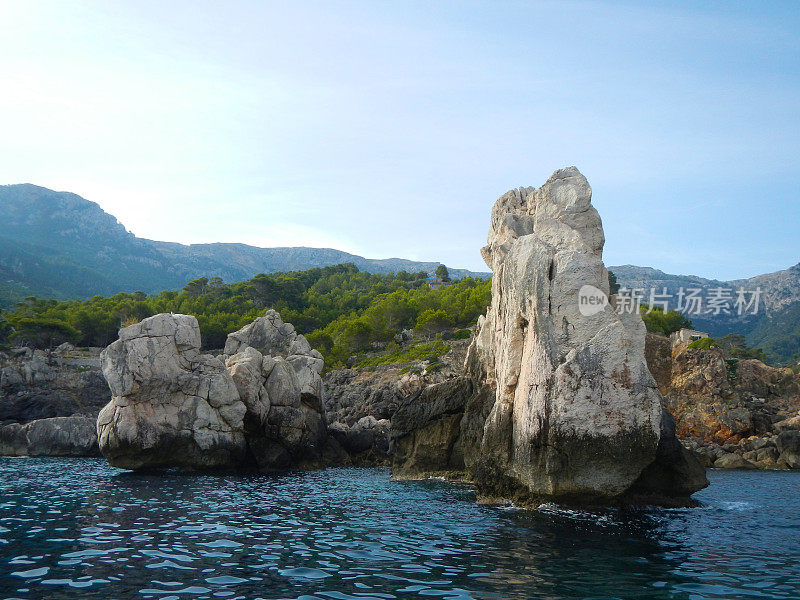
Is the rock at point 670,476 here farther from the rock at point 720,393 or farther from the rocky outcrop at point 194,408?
the rock at point 720,393

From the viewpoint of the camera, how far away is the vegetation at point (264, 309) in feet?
267

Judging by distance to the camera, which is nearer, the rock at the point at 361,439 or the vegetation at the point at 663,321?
the rock at the point at 361,439

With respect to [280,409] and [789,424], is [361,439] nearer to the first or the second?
[280,409]

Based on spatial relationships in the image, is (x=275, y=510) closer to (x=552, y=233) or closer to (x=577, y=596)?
(x=577, y=596)

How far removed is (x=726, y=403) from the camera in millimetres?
58375

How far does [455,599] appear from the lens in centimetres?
1099

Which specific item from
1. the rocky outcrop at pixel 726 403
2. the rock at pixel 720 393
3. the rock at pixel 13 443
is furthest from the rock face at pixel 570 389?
the rock at pixel 13 443

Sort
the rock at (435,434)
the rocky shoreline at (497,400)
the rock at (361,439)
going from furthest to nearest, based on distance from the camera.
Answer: the rock at (361,439) < the rock at (435,434) < the rocky shoreline at (497,400)

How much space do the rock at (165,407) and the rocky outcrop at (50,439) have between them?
43.7 feet

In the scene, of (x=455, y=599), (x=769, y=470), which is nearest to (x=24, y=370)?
(x=455, y=599)

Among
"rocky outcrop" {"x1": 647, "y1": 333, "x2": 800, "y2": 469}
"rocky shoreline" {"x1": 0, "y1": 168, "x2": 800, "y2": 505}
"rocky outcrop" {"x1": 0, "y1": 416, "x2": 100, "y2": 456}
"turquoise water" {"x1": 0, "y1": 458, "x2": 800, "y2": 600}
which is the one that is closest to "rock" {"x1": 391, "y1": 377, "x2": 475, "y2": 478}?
"rocky shoreline" {"x1": 0, "y1": 168, "x2": 800, "y2": 505}

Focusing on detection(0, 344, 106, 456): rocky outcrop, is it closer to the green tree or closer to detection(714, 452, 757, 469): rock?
the green tree

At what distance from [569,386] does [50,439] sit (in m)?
41.1

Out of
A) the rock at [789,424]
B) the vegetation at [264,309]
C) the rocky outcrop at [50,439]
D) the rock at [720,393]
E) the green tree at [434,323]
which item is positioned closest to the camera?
the rocky outcrop at [50,439]
